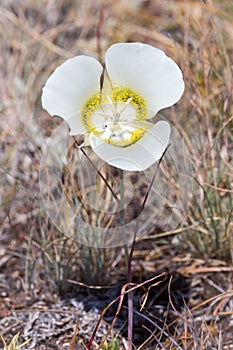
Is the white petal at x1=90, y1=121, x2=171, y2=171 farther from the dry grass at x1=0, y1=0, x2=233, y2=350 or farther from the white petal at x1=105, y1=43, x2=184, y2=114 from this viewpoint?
the dry grass at x1=0, y1=0, x2=233, y2=350

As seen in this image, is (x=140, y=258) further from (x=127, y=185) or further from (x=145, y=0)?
(x=145, y=0)

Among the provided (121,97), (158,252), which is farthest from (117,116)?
(158,252)

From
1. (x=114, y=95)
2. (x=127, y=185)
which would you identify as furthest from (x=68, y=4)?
(x=114, y=95)

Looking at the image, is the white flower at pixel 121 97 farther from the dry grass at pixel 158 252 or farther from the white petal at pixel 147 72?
the dry grass at pixel 158 252

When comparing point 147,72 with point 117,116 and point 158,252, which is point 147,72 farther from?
point 158,252

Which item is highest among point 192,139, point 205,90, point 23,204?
point 205,90

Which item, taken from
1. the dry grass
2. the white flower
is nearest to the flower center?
the white flower
